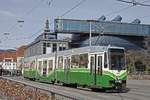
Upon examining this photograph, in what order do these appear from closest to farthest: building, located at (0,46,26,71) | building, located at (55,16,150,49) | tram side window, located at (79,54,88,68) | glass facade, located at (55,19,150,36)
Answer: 1. tram side window, located at (79,54,88,68)
2. building, located at (0,46,26,71)
3. glass facade, located at (55,19,150,36)
4. building, located at (55,16,150,49)

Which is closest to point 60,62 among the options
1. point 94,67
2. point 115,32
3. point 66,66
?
point 66,66

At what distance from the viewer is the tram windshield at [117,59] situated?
99.9ft

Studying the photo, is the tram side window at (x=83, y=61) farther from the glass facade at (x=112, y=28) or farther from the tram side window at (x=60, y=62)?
the glass facade at (x=112, y=28)

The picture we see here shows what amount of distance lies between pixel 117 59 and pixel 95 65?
163 centimetres

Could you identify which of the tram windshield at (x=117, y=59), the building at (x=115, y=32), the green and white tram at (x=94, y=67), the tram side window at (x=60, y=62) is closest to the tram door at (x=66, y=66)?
the green and white tram at (x=94, y=67)

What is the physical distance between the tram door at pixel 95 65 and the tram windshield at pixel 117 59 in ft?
2.69

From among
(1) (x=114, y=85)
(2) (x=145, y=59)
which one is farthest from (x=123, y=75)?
(2) (x=145, y=59)

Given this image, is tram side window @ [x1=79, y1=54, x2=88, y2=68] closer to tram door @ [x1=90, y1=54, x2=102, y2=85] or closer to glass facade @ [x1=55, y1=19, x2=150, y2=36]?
tram door @ [x1=90, y1=54, x2=102, y2=85]

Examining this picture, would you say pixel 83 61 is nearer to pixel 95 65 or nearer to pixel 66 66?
pixel 95 65

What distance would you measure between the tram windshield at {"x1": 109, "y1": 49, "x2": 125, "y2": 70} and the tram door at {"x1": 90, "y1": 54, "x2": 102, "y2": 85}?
2.69ft

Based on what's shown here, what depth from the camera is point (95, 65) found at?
102 feet

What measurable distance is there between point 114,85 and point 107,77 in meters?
0.76

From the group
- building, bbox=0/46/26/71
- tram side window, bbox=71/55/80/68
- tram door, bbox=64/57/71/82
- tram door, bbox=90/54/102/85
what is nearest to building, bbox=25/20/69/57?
building, bbox=0/46/26/71

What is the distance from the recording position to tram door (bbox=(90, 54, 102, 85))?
101 ft
